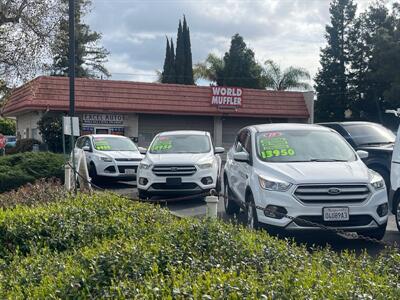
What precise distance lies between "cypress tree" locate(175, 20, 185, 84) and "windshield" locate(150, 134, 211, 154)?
131 feet

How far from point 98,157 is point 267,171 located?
977cm

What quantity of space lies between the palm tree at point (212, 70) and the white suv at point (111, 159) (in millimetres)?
33374

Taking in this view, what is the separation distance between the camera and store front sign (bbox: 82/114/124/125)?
28359 millimetres

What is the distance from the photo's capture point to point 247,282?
3.67 meters

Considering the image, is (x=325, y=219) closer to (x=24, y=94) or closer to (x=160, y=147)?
(x=160, y=147)

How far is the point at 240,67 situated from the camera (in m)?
51.0

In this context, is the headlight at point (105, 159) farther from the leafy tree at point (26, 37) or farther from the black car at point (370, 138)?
the black car at point (370, 138)

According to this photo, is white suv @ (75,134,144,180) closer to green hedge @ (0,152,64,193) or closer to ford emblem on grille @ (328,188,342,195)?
green hedge @ (0,152,64,193)

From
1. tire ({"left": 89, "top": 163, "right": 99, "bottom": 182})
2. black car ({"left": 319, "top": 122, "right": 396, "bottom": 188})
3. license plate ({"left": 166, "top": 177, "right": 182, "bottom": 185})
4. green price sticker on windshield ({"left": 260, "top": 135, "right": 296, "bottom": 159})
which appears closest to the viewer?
green price sticker on windshield ({"left": 260, "top": 135, "right": 296, "bottom": 159})

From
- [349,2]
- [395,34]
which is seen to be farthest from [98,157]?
[349,2]

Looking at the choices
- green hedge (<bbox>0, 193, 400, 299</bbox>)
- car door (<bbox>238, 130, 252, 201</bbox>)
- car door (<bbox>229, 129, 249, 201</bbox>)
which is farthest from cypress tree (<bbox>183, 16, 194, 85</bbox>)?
green hedge (<bbox>0, 193, 400, 299</bbox>)

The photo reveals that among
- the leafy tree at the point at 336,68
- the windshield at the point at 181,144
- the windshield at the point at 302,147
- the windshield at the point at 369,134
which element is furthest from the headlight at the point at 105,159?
the leafy tree at the point at 336,68

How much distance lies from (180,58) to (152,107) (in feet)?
87.0

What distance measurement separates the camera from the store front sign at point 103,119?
28.4m
